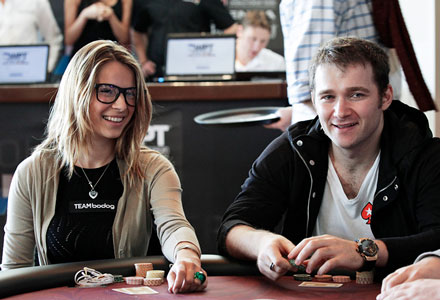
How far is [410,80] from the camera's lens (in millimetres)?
2531

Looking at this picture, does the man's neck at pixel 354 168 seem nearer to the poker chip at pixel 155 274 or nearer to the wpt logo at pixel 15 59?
the poker chip at pixel 155 274

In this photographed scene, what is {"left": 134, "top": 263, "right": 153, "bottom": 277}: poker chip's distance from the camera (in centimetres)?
171

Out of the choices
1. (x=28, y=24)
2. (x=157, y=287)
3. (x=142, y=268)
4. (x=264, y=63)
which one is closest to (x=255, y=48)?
(x=264, y=63)

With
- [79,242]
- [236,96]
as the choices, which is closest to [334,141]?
[79,242]

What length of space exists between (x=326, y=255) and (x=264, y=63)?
4822 mm

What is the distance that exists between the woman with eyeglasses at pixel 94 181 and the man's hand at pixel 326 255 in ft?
1.58

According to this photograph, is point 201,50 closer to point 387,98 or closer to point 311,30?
point 311,30

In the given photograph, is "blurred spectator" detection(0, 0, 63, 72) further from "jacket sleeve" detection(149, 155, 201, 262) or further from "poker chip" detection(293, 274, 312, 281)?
"poker chip" detection(293, 274, 312, 281)

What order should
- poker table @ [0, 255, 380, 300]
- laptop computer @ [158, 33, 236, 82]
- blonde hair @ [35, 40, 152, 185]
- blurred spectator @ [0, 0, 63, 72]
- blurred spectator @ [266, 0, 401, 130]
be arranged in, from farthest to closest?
blurred spectator @ [0, 0, 63, 72]
laptop computer @ [158, 33, 236, 82]
blurred spectator @ [266, 0, 401, 130]
blonde hair @ [35, 40, 152, 185]
poker table @ [0, 255, 380, 300]

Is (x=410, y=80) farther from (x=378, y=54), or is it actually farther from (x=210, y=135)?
(x=210, y=135)

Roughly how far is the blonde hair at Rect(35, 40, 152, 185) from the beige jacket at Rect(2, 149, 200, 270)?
0.16ft

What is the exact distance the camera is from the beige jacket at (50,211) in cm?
204

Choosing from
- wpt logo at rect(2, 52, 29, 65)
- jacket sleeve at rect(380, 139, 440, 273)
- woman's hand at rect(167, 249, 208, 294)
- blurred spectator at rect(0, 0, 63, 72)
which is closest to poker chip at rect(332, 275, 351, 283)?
jacket sleeve at rect(380, 139, 440, 273)

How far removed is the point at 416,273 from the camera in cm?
147
